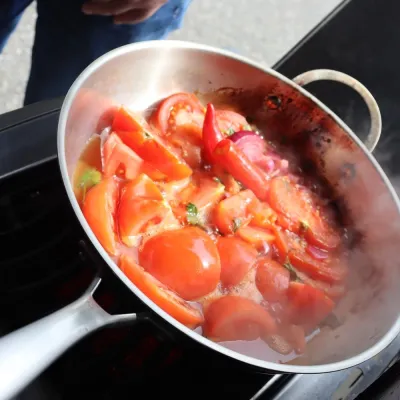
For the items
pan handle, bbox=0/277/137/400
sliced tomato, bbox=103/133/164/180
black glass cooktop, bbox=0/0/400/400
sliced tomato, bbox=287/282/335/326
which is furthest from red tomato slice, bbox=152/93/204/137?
pan handle, bbox=0/277/137/400

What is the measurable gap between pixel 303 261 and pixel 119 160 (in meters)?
0.34

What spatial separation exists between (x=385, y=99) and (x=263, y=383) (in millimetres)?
718

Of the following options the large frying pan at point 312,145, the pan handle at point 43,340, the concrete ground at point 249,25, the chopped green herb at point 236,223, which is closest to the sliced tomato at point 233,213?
the chopped green herb at point 236,223

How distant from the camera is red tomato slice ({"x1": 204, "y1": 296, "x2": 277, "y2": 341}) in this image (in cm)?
67

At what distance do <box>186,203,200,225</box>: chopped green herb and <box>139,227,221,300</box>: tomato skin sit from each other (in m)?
0.08

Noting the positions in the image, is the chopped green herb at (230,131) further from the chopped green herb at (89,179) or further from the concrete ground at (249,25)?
the concrete ground at (249,25)

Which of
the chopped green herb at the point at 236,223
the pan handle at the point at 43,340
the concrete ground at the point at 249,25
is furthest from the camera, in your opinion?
the concrete ground at the point at 249,25

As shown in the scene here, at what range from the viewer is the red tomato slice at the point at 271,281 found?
0.78 m

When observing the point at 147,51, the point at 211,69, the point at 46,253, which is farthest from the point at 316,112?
the point at 46,253

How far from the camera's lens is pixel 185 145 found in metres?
0.92

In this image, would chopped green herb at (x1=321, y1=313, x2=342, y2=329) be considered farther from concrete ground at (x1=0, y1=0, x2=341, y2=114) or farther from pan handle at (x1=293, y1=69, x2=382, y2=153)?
concrete ground at (x1=0, y1=0, x2=341, y2=114)

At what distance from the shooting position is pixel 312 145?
40.0 inches

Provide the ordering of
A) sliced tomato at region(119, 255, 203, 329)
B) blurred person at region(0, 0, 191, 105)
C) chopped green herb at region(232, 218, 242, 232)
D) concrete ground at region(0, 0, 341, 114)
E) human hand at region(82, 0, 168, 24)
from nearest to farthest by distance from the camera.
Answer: sliced tomato at region(119, 255, 203, 329) → chopped green herb at region(232, 218, 242, 232) → human hand at region(82, 0, 168, 24) → blurred person at region(0, 0, 191, 105) → concrete ground at region(0, 0, 341, 114)

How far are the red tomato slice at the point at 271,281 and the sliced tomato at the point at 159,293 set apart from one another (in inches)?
6.1
